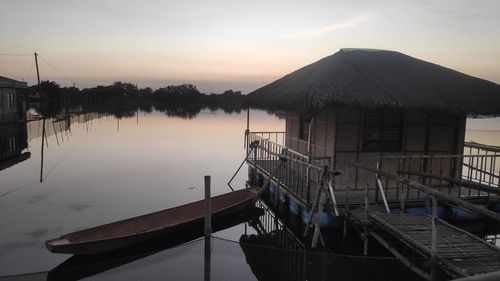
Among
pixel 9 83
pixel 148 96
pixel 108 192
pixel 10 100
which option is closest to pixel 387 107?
pixel 108 192

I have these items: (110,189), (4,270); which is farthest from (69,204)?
(4,270)

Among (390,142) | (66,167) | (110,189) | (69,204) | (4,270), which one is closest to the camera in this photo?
(4,270)

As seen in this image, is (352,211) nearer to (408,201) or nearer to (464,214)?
(408,201)

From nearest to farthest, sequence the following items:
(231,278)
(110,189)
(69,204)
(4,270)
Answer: (231,278) → (4,270) → (69,204) → (110,189)

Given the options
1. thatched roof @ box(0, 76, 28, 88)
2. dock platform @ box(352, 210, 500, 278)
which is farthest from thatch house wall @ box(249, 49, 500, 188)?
thatched roof @ box(0, 76, 28, 88)

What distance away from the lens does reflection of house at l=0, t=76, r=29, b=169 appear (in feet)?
72.4

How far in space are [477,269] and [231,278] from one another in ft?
12.8

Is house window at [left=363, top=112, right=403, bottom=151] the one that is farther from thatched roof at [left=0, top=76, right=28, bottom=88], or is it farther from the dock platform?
thatched roof at [left=0, top=76, right=28, bottom=88]

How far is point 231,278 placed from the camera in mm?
6586

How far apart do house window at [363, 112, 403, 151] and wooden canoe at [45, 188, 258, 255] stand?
4.08 metres

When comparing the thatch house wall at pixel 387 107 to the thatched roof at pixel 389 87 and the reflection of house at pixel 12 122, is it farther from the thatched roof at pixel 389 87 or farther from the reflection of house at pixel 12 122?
the reflection of house at pixel 12 122

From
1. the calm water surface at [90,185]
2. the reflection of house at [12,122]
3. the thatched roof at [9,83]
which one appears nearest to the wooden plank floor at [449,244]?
the calm water surface at [90,185]

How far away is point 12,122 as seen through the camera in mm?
38281

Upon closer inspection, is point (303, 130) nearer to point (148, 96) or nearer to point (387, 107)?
point (387, 107)
